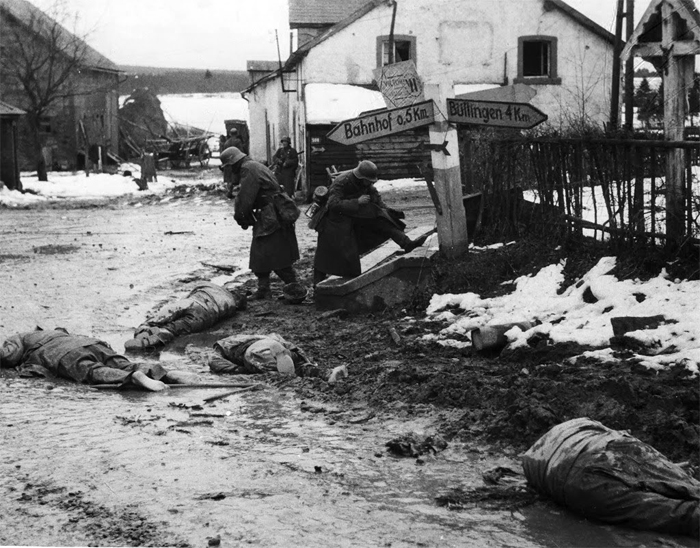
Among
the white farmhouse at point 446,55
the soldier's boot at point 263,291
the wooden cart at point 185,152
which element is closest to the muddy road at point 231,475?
the soldier's boot at point 263,291

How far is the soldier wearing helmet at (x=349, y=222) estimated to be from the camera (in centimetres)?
1041

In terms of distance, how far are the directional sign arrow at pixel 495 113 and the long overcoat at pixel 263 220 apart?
7.19 ft

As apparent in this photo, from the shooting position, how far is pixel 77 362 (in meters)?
7.46

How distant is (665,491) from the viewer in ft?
14.1

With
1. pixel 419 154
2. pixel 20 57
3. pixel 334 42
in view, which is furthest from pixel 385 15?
pixel 20 57

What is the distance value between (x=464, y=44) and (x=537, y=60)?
2.06 meters

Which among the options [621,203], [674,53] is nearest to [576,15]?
[674,53]

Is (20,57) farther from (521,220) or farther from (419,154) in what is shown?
(521,220)

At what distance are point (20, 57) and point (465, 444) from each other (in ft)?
108

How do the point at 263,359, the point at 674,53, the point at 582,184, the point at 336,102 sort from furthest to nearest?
the point at 336,102
the point at 582,184
the point at 674,53
the point at 263,359

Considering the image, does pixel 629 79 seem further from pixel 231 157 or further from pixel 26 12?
pixel 26 12

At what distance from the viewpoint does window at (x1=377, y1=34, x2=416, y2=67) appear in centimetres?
2588

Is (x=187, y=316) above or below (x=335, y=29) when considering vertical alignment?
below

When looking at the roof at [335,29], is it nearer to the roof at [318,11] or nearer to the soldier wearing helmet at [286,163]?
the soldier wearing helmet at [286,163]
